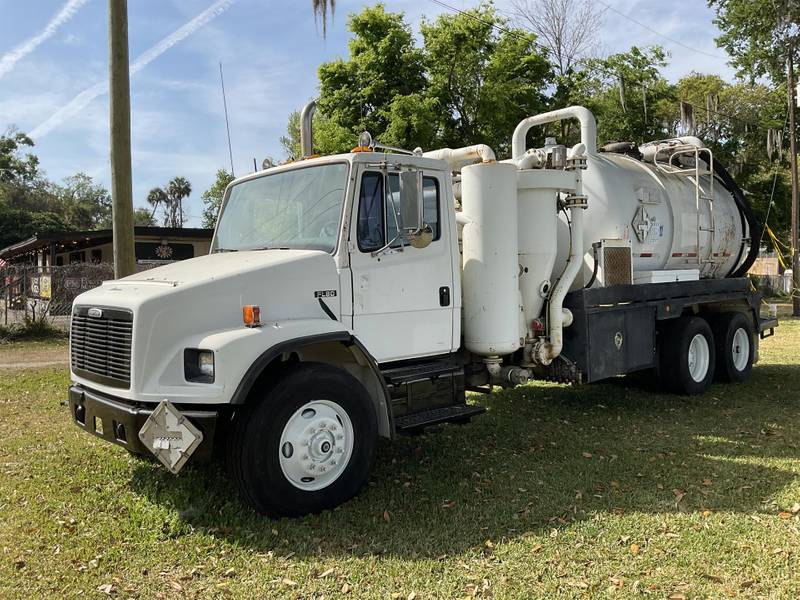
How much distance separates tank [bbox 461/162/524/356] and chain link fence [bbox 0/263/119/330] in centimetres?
1307

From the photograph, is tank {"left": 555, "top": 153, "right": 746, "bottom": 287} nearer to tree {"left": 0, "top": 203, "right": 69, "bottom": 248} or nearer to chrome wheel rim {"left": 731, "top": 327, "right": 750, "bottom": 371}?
chrome wheel rim {"left": 731, "top": 327, "right": 750, "bottom": 371}

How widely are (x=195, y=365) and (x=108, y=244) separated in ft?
84.1

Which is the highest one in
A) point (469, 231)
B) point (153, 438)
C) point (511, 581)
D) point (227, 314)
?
point (469, 231)

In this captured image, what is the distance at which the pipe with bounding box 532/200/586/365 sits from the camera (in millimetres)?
6736

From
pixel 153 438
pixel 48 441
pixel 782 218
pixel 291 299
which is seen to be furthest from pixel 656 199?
pixel 782 218

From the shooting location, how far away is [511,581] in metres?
3.80

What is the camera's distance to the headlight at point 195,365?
4.36 m

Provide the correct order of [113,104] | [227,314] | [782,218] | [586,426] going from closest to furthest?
[227,314] < [586,426] < [113,104] < [782,218]

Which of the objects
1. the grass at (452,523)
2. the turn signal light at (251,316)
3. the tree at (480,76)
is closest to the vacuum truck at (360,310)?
the turn signal light at (251,316)

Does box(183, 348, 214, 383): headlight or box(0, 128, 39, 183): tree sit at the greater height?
box(0, 128, 39, 183): tree

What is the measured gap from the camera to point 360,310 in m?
5.14

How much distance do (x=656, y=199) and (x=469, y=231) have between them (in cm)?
326

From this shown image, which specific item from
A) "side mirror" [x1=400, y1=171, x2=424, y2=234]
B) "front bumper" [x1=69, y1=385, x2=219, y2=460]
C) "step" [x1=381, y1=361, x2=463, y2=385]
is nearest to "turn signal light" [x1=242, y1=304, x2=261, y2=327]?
"front bumper" [x1=69, y1=385, x2=219, y2=460]

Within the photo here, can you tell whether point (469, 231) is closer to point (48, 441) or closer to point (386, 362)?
point (386, 362)
